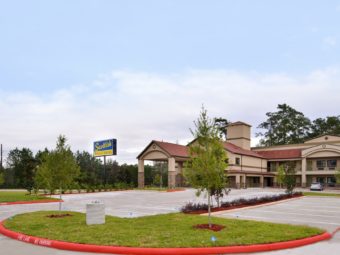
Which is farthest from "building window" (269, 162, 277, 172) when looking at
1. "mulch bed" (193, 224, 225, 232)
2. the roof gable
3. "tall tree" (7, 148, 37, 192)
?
"mulch bed" (193, 224, 225, 232)

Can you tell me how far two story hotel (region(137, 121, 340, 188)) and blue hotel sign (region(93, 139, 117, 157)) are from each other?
174 inches

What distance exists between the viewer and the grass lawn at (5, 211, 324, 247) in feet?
33.5

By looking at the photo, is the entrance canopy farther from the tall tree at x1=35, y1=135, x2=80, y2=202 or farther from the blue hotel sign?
the tall tree at x1=35, y1=135, x2=80, y2=202

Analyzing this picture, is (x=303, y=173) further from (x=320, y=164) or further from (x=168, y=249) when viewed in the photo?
(x=168, y=249)

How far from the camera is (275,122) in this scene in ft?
309

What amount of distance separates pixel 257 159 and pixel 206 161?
54349 mm

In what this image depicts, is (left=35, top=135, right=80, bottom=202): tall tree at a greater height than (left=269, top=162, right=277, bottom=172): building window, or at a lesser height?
greater

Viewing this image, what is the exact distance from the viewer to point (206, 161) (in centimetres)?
1284

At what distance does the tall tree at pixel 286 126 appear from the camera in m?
91.4

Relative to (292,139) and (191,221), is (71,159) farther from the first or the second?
(292,139)

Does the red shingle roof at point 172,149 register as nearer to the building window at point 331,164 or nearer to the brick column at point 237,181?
the brick column at point 237,181

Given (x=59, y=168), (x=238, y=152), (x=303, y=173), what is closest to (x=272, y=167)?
(x=303, y=173)

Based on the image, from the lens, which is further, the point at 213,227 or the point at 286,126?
the point at 286,126

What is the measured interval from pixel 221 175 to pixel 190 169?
112 centimetres
